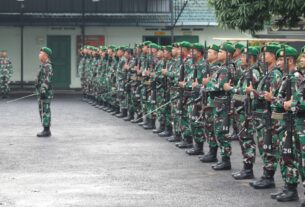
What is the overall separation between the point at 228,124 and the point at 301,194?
2.26 m

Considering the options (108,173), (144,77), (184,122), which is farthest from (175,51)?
(108,173)

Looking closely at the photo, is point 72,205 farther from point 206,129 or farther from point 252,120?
point 206,129

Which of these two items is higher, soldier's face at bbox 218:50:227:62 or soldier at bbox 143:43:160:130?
soldier's face at bbox 218:50:227:62

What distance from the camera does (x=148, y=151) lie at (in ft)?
55.7

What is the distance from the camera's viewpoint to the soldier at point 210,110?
14.7 m

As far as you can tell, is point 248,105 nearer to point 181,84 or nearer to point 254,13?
point 181,84

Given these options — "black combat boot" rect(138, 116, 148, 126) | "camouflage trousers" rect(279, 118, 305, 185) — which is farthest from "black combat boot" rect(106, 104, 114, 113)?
"camouflage trousers" rect(279, 118, 305, 185)

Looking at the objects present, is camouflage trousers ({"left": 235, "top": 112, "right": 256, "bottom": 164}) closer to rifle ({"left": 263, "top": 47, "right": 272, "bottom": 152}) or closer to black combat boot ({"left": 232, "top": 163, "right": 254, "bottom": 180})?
black combat boot ({"left": 232, "top": 163, "right": 254, "bottom": 180})

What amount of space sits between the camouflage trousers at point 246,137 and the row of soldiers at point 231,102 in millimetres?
15

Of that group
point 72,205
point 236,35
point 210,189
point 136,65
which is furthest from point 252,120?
point 236,35

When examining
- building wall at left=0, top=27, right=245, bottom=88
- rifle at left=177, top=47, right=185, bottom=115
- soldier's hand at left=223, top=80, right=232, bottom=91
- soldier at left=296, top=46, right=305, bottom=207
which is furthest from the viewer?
building wall at left=0, top=27, right=245, bottom=88

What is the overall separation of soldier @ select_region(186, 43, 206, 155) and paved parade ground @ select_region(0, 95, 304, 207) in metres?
0.40

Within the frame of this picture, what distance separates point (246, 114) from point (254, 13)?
7.20 m

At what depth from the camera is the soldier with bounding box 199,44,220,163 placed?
14.7 meters
